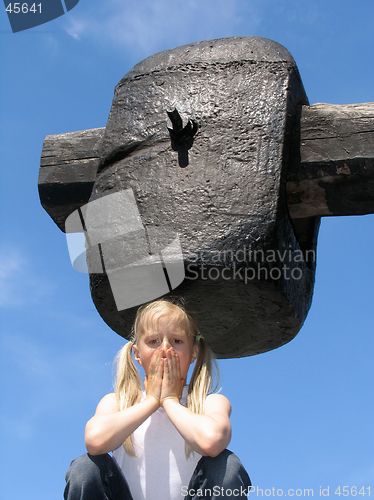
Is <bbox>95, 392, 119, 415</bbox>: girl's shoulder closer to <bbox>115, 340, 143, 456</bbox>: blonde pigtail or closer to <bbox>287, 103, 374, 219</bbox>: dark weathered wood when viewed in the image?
<bbox>115, 340, 143, 456</bbox>: blonde pigtail

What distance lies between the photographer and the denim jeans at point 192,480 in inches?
70.5

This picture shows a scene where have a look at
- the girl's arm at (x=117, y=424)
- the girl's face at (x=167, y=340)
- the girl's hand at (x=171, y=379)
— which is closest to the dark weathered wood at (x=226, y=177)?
the girl's face at (x=167, y=340)

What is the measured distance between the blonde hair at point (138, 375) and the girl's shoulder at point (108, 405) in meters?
0.01

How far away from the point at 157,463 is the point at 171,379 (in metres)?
0.25

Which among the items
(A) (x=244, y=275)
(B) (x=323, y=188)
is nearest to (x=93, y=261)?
(A) (x=244, y=275)

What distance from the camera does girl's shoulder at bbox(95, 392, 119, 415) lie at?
2049mm

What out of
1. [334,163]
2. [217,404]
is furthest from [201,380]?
[334,163]

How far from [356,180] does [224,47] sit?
678mm

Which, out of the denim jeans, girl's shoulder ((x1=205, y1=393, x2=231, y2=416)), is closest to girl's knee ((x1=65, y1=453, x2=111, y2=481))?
the denim jeans

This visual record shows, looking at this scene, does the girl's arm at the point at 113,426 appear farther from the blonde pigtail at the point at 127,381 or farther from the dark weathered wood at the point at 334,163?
the dark weathered wood at the point at 334,163

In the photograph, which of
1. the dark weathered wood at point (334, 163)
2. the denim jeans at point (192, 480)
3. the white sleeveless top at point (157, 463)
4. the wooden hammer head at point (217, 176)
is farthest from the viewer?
the dark weathered wood at point (334, 163)

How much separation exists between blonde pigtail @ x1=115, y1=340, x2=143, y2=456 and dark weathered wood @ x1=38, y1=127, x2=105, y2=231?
0.60 metres

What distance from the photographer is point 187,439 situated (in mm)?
1848

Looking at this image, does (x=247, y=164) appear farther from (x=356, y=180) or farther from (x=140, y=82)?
(x=140, y=82)
